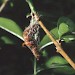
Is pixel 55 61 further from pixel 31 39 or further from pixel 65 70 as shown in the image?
pixel 31 39

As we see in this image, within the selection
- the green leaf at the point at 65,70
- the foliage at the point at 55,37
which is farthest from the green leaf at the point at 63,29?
the green leaf at the point at 65,70

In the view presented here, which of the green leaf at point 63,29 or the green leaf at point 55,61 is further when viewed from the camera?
the green leaf at point 55,61

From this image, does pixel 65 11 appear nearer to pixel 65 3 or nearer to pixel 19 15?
pixel 65 3

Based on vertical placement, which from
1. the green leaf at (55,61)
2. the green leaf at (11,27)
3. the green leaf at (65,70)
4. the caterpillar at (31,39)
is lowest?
the green leaf at (65,70)

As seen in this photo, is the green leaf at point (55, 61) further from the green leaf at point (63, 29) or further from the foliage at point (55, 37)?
the green leaf at point (63, 29)

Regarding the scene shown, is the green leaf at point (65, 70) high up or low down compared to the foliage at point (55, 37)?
down

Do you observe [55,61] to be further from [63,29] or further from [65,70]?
[63,29]

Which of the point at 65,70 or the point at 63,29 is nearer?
the point at 63,29

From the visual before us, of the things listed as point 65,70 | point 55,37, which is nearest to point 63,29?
point 55,37

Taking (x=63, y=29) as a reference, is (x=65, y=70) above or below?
below

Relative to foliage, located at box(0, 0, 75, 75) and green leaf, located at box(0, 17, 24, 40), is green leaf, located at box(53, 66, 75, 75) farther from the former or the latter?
green leaf, located at box(0, 17, 24, 40)

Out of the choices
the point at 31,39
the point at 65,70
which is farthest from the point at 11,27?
the point at 65,70

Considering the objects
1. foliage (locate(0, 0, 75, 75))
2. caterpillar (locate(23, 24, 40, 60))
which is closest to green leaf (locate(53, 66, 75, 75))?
foliage (locate(0, 0, 75, 75))
